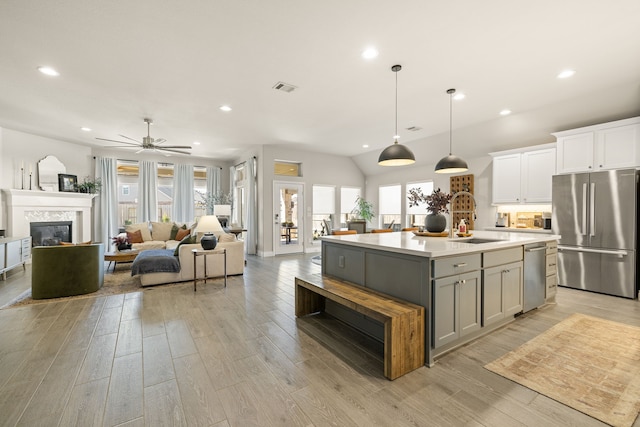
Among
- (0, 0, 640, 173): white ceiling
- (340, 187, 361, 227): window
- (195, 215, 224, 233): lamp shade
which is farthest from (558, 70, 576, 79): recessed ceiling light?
(340, 187, 361, 227): window

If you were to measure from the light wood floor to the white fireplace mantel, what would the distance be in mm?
3854

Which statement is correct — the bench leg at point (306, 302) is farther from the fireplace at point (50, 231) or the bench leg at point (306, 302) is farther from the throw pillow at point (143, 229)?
the fireplace at point (50, 231)

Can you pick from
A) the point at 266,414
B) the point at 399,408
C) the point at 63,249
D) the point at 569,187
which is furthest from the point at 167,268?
the point at 569,187

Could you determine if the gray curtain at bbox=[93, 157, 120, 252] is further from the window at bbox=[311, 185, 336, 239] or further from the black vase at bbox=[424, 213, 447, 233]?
the black vase at bbox=[424, 213, 447, 233]

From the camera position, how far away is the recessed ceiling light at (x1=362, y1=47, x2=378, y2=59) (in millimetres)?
2998

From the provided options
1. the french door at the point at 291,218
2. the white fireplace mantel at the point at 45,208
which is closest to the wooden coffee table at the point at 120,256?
the white fireplace mantel at the point at 45,208

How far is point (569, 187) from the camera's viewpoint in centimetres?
461

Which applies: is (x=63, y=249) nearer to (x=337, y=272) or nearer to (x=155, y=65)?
(x=155, y=65)

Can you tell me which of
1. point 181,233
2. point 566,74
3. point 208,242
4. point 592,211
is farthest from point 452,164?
point 181,233

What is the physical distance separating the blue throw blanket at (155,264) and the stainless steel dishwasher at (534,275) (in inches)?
196

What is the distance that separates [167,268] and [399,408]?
4.16 m

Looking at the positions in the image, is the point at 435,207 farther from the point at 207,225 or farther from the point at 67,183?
the point at 67,183

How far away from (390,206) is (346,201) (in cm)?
143

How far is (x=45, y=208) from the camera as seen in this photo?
6.54m
